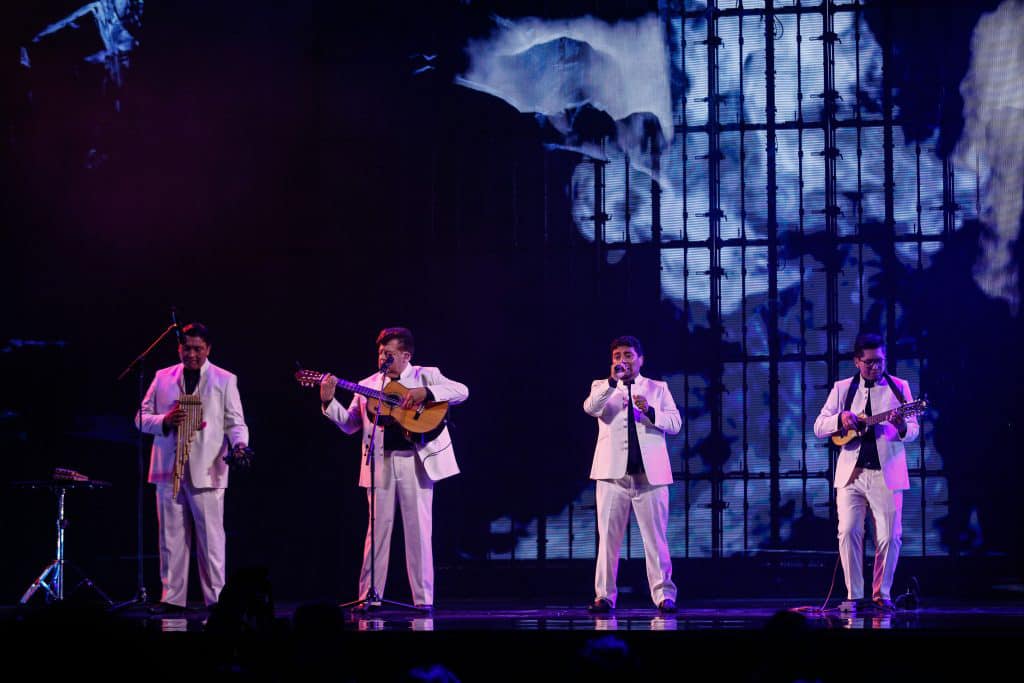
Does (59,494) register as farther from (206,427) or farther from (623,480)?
(623,480)

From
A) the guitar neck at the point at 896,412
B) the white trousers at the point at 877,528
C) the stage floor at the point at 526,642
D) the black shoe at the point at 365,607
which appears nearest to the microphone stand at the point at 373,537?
the black shoe at the point at 365,607

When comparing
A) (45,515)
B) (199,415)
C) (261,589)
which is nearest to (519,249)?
(199,415)

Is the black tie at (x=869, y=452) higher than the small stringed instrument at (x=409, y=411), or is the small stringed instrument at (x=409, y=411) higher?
the small stringed instrument at (x=409, y=411)

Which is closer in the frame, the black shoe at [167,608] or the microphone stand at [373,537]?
the microphone stand at [373,537]

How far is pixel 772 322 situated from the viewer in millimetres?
9312

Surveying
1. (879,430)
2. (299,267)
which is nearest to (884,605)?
(879,430)

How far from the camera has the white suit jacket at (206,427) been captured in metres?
8.33

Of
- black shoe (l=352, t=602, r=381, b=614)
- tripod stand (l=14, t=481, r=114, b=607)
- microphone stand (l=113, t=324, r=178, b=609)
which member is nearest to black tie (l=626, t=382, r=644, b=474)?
black shoe (l=352, t=602, r=381, b=614)

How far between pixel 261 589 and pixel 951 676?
130 inches

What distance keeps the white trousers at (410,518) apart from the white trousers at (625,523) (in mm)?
1160

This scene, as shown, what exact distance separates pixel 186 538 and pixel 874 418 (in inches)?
185

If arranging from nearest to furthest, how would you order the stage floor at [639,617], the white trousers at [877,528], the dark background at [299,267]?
the stage floor at [639,617]
the white trousers at [877,528]
the dark background at [299,267]

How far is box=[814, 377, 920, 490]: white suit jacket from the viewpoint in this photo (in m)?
7.88

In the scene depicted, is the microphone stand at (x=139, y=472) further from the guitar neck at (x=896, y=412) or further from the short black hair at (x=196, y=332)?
the guitar neck at (x=896, y=412)
